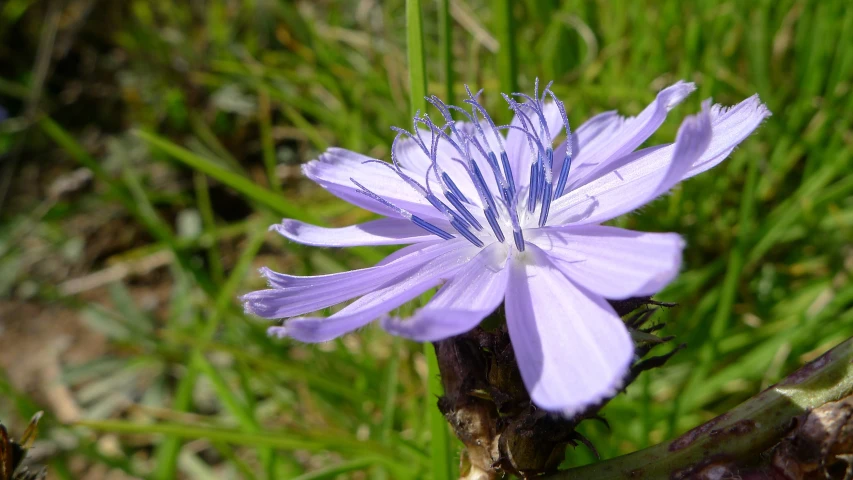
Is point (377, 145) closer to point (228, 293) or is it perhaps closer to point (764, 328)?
point (228, 293)

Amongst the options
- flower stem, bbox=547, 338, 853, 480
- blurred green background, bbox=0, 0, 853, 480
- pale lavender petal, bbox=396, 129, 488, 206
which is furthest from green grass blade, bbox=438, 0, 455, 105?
flower stem, bbox=547, 338, 853, 480

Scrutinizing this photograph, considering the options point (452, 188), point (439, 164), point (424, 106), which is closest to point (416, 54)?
point (424, 106)

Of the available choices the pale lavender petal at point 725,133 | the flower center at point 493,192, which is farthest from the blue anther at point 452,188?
the pale lavender petal at point 725,133

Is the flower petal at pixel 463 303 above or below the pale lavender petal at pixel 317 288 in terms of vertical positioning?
below

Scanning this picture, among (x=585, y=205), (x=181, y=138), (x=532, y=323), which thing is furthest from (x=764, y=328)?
(x=181, y=138)

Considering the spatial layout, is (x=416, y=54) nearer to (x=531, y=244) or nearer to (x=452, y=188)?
(x=452, y=188)

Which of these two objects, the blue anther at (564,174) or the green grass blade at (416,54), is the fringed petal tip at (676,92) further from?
the green grass blade at (416,54)
